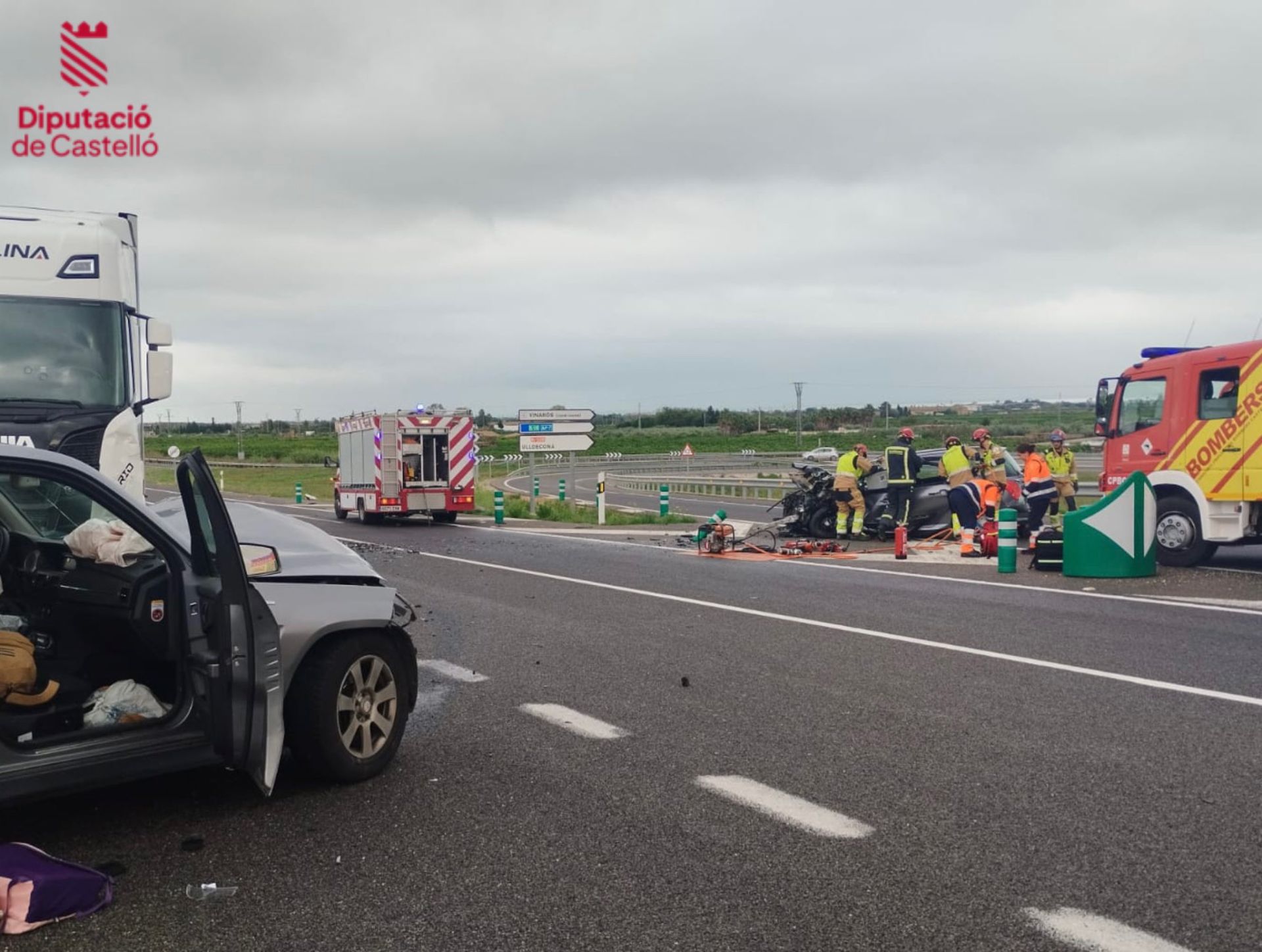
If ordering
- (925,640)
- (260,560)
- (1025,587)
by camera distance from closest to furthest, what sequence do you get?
(260,560) < (925,640) < (1025,587)

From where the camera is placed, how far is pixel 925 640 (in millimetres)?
9375

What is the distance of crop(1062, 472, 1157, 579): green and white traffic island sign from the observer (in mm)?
13789

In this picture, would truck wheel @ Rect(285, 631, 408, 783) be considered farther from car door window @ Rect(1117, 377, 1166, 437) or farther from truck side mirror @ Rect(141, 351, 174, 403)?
car door window @ Rect(1117, 377, 1166, 437)

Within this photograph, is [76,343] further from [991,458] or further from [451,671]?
[991,458]

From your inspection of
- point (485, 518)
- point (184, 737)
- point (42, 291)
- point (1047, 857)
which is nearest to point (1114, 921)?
point (1047, 857)

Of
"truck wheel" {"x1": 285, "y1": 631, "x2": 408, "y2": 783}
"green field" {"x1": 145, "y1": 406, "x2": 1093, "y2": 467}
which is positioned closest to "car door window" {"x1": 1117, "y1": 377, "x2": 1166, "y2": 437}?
"truck wheel" {"x1": 285, "y1": 631, "x2": 408, "y2": 783}

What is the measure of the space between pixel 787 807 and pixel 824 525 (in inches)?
608

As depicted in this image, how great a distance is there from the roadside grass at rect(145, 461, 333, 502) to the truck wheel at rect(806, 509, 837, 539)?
2720 cm

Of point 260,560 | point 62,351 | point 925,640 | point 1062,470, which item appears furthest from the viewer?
point 1062,470

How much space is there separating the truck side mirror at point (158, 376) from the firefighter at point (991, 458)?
12.4 metres

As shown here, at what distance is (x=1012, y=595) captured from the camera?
40.7 feet

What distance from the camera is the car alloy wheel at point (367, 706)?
5.30m

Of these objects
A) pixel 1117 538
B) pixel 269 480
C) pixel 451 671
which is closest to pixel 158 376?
pixel 451 671

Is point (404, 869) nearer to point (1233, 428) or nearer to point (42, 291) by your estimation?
point (42, 291)
